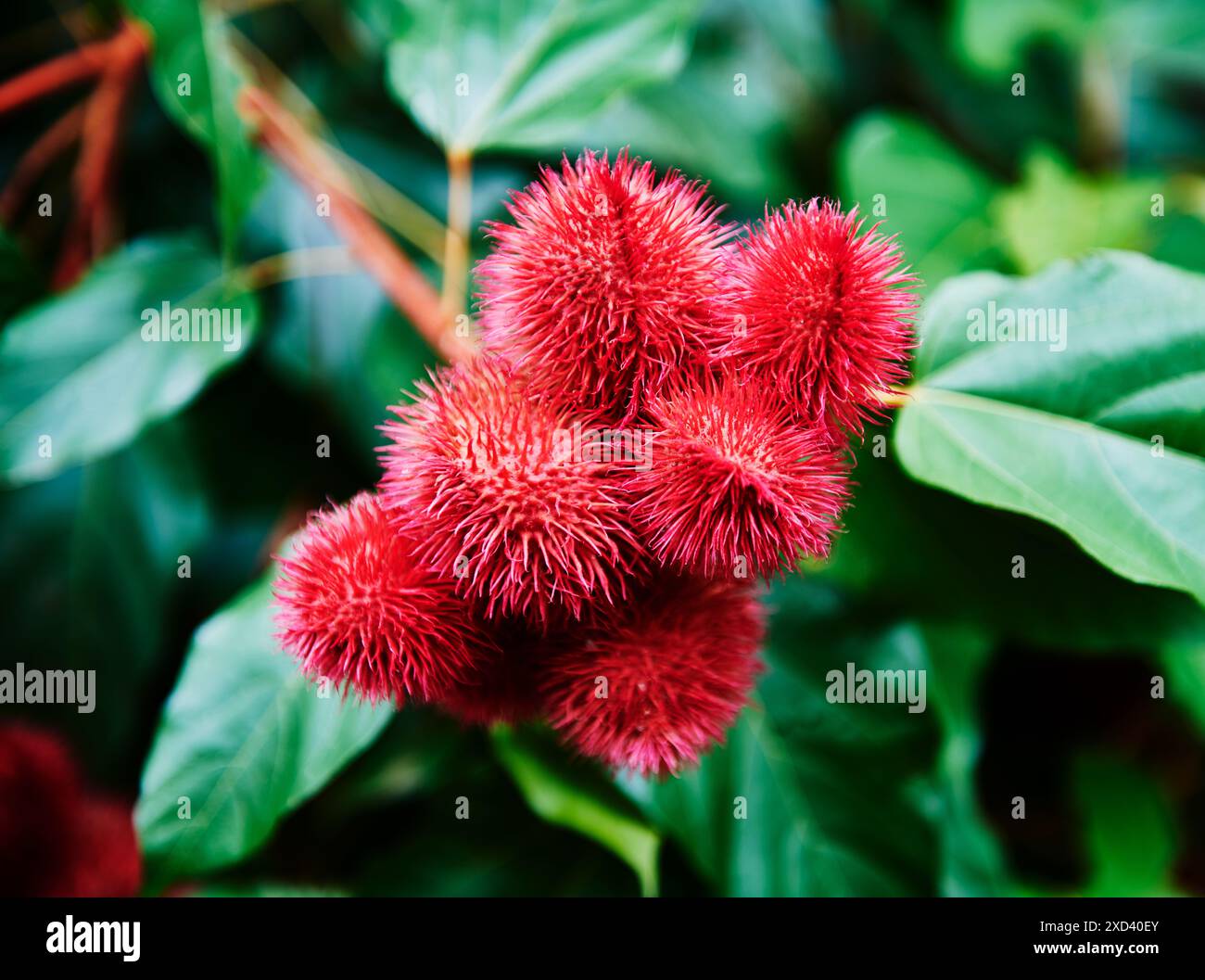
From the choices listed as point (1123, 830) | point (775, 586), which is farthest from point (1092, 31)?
point (1123, 830)

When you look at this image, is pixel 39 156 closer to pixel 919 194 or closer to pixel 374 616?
pixel 374 616

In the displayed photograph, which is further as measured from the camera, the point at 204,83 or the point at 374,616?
the point at 204,83

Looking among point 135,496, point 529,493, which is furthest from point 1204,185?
point 135,496

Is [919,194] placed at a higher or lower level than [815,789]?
higher

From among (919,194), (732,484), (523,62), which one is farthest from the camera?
(919,194)

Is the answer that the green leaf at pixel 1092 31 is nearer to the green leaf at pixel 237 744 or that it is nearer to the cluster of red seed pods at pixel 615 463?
the cluster of red seed pods at pixel 615 463

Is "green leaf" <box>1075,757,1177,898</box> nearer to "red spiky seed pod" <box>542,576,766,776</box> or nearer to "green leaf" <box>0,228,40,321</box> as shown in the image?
"red spiky seed pod" <box>542,576,766,776</box>

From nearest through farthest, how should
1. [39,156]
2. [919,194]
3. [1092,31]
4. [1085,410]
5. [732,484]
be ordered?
[732,484] < [1085,410] < [39,156] < [919,194] < [1092,31]
